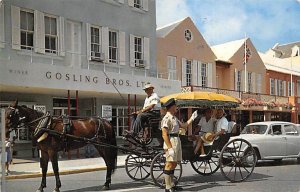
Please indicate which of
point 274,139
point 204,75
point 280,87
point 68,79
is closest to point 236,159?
point 274,139

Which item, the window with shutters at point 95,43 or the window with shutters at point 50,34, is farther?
the window with shutters at point 95,43

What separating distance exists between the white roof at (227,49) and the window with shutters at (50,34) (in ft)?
53.6

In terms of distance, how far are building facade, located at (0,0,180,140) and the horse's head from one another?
625 cm

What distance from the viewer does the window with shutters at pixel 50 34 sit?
727 inches

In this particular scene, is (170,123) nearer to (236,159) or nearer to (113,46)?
(236,159)

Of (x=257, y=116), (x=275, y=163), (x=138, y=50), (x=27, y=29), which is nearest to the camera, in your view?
(x=275, y=163)

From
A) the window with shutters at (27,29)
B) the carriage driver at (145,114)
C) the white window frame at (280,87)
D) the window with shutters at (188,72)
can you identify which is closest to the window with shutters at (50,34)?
the window with shutters at (27,29)

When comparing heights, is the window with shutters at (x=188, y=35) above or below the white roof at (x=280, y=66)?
above

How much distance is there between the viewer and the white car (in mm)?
14188

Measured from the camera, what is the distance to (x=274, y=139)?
1448 cm

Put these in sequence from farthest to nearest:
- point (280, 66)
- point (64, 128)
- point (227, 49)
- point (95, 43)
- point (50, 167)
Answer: point (280, 66) < point (227, 49) < point (95, 43) < point (50, 167) < point (64, 128)

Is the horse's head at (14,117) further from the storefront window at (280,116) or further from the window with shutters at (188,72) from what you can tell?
the storefront window at (280,116)

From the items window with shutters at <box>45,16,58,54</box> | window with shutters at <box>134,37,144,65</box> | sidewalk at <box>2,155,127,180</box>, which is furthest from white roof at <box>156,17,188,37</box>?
sidewalk at <box>2,155,127,180</box>

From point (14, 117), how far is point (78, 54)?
10695 mm
